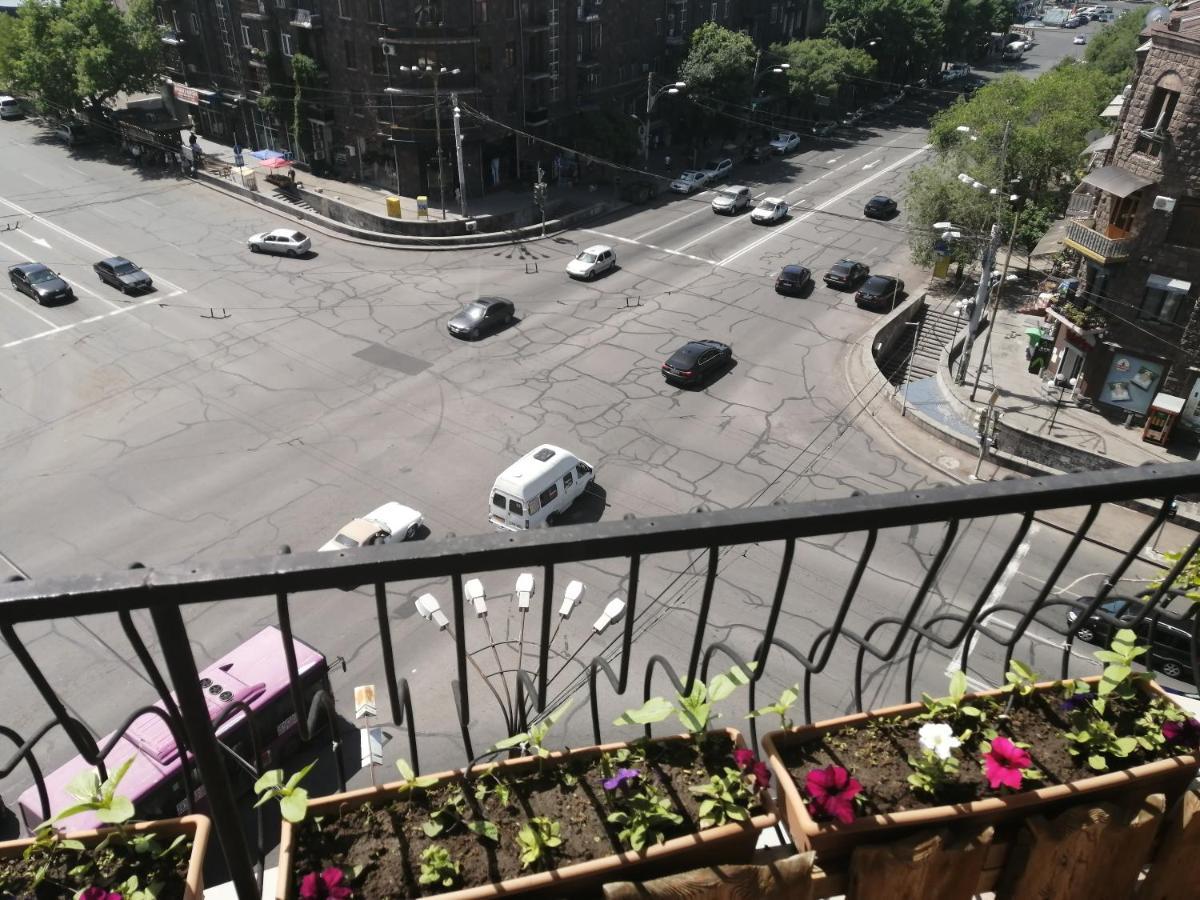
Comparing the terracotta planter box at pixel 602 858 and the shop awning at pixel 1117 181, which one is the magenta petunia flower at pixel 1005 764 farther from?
the shop awning at pixel 1117 181

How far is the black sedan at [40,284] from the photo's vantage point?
34969 millimetres

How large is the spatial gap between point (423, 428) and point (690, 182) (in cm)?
3281

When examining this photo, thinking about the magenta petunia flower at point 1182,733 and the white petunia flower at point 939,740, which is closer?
the white petunia flower at point 939,740

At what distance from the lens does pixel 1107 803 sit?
3.49 metres

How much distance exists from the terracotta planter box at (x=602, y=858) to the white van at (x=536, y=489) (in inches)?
733

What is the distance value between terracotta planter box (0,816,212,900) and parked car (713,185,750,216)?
161 ft

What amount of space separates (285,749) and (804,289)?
3052 centimetres

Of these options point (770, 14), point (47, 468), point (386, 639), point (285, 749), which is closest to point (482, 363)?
point (47, 468)

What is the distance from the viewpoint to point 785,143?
63.1m

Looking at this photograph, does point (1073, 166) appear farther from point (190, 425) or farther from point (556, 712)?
point (556, 712)

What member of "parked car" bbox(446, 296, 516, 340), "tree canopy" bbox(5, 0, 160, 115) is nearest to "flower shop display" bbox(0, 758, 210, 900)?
"parked car" bbox(446, 296, 516, 340)

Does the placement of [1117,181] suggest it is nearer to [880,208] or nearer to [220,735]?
[880,208]

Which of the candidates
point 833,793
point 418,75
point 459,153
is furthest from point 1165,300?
point 418,75

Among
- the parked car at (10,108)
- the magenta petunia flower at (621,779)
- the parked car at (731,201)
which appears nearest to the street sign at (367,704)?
the magenta petunia flower at (621,779)
